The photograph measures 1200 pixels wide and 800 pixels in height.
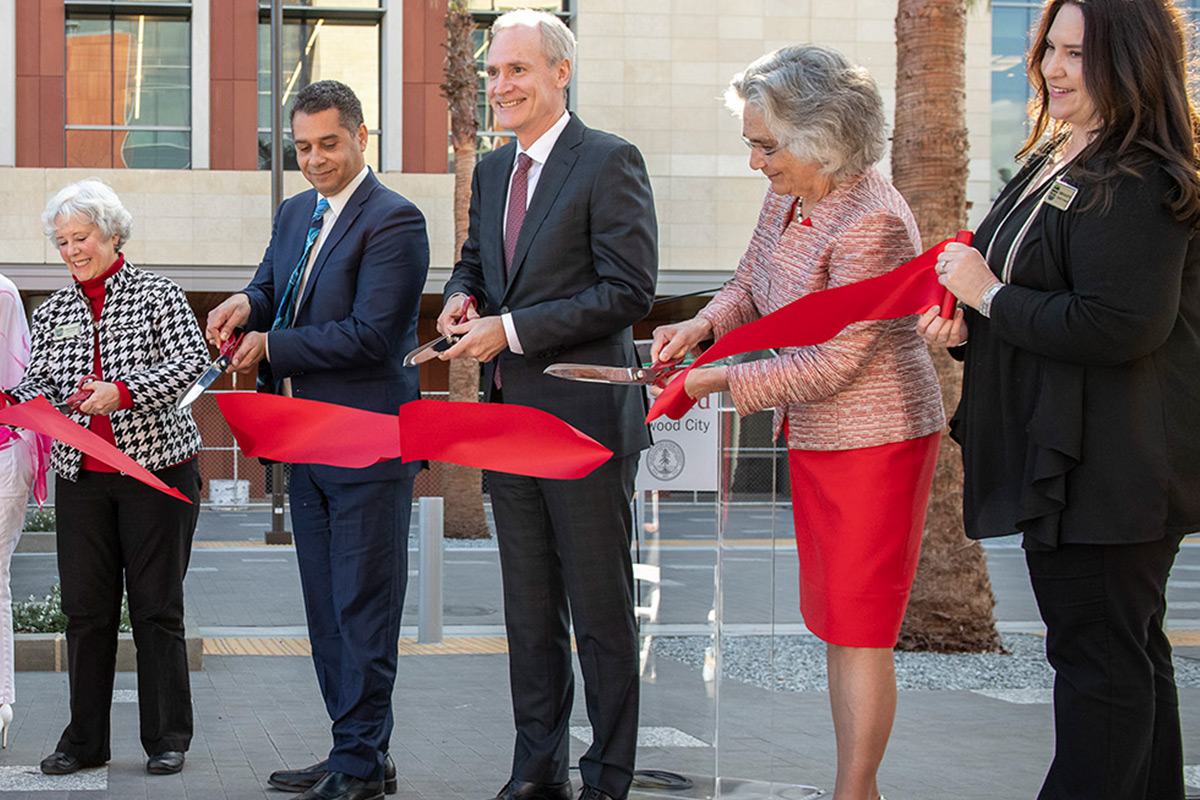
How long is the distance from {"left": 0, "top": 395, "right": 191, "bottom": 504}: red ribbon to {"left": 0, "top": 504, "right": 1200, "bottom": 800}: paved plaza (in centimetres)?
104

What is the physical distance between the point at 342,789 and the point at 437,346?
1.39 meters

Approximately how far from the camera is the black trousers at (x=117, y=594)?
4773 mm

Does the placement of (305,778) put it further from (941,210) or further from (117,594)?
(941,210)

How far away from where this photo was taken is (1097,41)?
299 centimetres

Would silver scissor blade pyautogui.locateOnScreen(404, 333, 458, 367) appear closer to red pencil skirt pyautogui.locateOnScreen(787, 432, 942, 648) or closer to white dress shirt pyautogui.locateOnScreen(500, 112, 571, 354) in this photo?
white dress shirt pyautogui.locateOnScreen(500, 112, 571, 354)

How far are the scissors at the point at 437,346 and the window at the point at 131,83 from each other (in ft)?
79.7

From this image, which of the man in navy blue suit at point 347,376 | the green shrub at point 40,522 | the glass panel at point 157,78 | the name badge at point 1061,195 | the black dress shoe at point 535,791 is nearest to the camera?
the name badge at point 1061,195

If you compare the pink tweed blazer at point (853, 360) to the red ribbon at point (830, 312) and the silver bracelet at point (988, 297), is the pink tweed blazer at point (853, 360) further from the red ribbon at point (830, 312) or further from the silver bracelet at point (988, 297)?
the silver bracelet at point (988, 297)

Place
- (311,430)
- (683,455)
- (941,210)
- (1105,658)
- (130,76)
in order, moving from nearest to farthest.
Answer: (1105,658) → (311,430) → (683,455) → (941,210) → (130,76)

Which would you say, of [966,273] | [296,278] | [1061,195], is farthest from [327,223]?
[1061,195]

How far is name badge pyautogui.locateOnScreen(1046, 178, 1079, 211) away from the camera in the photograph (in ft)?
9.73

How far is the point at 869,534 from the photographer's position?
3.65m

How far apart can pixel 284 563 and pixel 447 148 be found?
1379 cm

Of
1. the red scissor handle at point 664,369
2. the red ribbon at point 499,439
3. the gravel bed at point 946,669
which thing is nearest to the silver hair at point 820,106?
the red scissor handle at point 664,369
